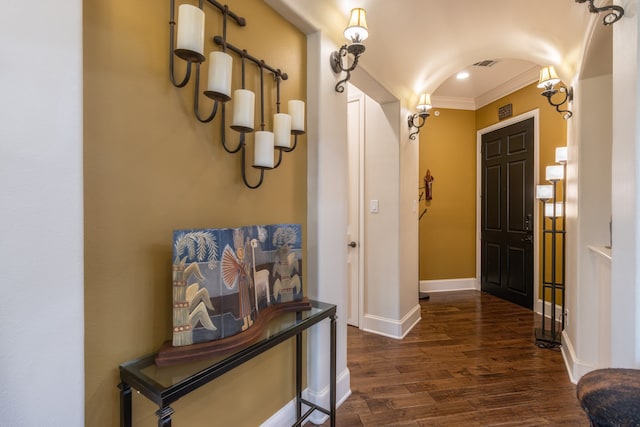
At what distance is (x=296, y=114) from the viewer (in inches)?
58.3

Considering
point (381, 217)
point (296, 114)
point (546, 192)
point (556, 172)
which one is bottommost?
point (381, 217)

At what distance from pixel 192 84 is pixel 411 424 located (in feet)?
6.65

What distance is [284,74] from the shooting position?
63.1 inches

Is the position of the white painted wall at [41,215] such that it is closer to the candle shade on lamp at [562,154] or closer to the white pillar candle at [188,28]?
the white pillar candle at [188,28]

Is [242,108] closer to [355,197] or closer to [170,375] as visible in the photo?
[170,375]

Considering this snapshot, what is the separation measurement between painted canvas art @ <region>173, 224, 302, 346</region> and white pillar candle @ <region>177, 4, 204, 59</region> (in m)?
0.59

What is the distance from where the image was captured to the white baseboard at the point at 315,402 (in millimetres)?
1598

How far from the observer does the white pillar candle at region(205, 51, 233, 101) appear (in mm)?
1077

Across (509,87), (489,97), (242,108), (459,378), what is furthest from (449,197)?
(242,108)

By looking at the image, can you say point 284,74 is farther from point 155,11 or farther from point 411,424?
point 411,424

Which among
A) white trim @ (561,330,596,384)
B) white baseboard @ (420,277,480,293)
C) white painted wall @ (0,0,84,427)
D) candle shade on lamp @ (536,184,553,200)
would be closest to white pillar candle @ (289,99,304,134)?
white painted wall @ (0,0,84,427)

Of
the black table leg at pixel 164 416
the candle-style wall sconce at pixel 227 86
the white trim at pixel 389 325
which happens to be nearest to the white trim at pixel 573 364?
the white trim at pixel 389 325

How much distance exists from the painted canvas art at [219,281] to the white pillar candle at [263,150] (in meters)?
0.28

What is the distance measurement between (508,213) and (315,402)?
358 cm
